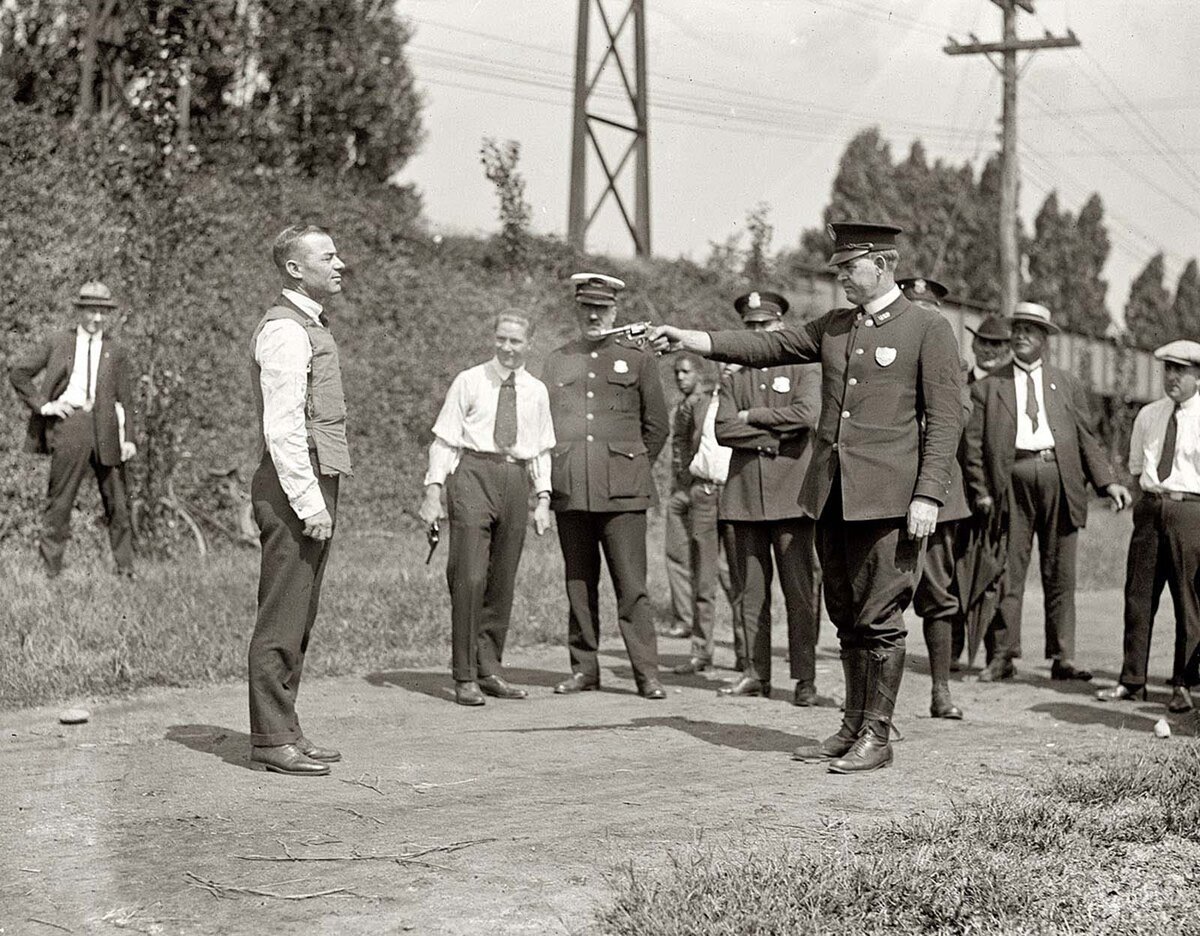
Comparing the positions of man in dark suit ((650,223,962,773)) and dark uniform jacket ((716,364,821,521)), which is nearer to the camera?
man in dark suit ((650,223,962,773))

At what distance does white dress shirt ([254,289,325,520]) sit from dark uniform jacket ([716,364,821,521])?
313cm

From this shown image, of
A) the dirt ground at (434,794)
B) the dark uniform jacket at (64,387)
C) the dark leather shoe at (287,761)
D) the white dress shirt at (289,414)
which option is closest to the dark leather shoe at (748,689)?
the dirt ground at (434,794)

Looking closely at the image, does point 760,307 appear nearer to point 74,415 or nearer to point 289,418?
point 289,418

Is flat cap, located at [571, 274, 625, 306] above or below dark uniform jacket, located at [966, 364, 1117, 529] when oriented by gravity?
above

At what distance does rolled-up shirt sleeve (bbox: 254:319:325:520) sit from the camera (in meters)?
6.62

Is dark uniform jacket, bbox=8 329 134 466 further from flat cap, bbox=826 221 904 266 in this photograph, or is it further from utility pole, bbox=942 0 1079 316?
utility pole, bbox=942 0 1079 316

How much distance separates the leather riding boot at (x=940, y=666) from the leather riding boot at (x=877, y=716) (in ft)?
5.03

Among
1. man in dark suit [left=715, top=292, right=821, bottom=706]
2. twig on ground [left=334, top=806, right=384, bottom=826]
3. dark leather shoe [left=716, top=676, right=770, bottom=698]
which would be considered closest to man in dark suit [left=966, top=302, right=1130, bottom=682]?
man in dark suit [left=715, top=292, right=821, bottom=706]

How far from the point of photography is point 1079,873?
4.96 m

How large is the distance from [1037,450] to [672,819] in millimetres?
5455

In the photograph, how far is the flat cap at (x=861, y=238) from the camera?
685 cm

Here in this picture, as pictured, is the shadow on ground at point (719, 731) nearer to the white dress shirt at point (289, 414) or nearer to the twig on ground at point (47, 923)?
the white dress shirt at point (289, 414)

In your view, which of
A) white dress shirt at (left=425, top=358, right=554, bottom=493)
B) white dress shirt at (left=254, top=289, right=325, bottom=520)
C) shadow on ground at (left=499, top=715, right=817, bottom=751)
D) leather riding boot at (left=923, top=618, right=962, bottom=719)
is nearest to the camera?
white dress shirt at (left=254, top=289, right=325, bottom=520)

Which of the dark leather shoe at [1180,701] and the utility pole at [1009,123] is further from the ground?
the utility pole at [1009,123]
